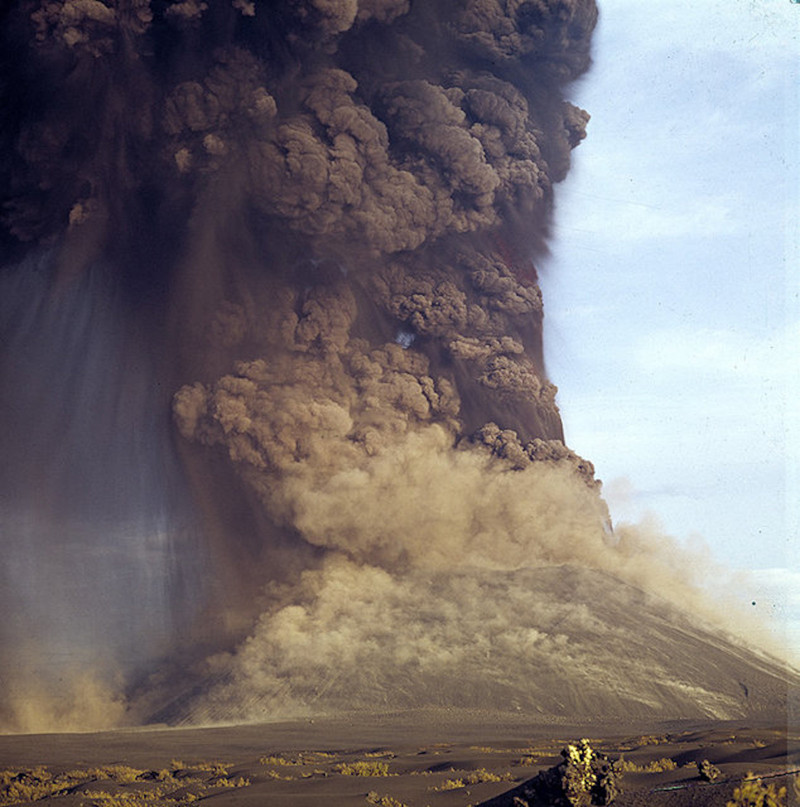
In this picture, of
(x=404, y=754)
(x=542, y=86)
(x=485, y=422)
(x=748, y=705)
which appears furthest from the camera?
(x=542, y=86)

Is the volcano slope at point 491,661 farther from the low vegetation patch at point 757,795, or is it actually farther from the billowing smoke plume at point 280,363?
the low vegetation patch at point 757,795

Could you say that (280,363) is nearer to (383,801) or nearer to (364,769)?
(364,769)

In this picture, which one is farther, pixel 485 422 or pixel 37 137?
pixel 485 422

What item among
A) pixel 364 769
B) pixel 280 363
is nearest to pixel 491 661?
pixel 280 363

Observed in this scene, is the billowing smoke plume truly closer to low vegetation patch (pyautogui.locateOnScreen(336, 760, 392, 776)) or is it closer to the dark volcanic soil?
the dark volcanic soil

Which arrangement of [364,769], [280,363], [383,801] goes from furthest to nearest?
[280,363] < [364,769] < [383,801]

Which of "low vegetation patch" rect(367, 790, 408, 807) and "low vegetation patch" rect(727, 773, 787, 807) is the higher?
"low vegetation patch" rect(727, 773, 787, 807)

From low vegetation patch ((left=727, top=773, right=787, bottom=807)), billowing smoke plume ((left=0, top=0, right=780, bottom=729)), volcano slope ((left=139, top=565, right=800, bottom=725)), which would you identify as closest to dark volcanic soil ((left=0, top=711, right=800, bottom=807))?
low vegetation patch ((left=727, top=773, right=787, bottom=807))

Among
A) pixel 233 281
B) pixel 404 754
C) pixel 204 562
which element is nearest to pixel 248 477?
pixel 204 562

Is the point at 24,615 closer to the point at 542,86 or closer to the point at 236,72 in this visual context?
the point at 236,72
